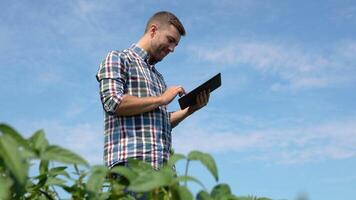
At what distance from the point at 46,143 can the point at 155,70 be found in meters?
3.19

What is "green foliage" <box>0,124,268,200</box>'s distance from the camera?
4.04 ft

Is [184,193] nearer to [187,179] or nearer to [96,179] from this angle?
[187,179]

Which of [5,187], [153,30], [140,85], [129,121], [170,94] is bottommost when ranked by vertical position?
[5,187]

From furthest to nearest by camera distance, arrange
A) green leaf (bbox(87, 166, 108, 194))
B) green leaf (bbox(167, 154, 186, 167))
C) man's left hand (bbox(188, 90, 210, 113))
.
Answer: man's left hand (bbox(188, 90, 210, 113)) → green leaf (bbox(167, 154, 186, 167)) → green leaf (bbox(87, 166, 108, 194))

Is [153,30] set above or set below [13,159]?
above

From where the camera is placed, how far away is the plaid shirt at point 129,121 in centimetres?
397

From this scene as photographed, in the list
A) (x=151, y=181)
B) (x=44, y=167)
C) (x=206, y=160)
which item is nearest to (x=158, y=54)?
(x=44, y=167)

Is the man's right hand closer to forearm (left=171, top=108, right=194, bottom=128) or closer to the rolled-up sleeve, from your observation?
the rolled-up sleeve

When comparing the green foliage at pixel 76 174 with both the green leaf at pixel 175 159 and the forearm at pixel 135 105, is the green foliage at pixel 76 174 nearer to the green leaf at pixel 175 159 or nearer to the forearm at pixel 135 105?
the green leaf at pixel 175 159

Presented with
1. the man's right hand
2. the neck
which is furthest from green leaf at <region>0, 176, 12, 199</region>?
the neck

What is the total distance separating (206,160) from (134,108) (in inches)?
92.9

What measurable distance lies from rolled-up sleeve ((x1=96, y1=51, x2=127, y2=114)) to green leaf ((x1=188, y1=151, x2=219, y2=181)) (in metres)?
2.29

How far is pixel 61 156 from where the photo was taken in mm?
1406

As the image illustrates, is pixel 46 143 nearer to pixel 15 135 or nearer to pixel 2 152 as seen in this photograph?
pixel 15 135
